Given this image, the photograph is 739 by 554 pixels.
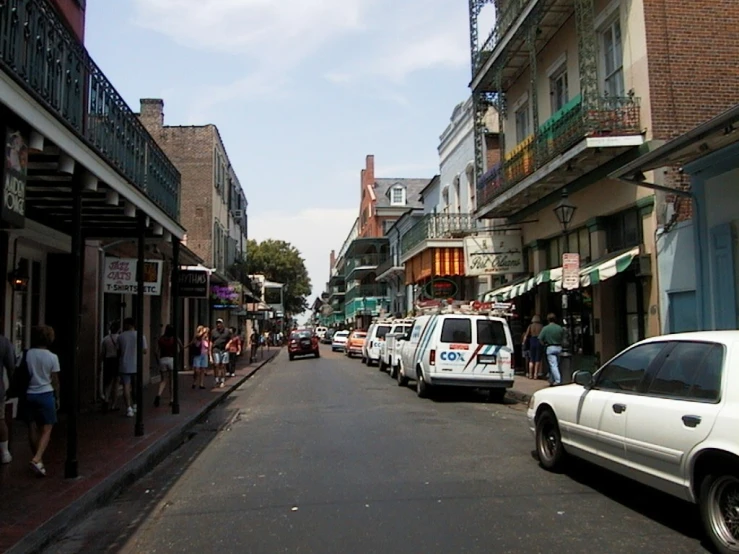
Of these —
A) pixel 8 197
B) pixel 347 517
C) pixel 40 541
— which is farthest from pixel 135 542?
pixel 8 197

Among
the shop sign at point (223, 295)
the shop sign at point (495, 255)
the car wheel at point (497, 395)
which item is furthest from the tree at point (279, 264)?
the car wheel at point (497, 395)

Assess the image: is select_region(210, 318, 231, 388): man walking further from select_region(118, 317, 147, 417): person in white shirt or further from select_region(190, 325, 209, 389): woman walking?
select_region(118, 317, 147, 417): person in white shirt

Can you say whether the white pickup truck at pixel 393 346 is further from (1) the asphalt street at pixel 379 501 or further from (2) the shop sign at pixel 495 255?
(1) the asphalt street at pixel 379 501

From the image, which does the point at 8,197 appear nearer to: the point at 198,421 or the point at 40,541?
the point at 40,541

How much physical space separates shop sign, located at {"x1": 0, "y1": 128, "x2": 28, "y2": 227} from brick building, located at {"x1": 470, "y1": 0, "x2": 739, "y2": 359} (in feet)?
40.8

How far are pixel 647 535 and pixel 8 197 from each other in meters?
5.78

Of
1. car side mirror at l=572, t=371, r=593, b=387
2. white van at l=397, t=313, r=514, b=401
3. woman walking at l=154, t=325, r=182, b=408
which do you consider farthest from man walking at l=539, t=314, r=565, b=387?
car side mirror at l=572, t=371, r=593, b=387

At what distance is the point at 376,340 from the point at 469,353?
1562 centimetres

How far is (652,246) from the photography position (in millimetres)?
15211

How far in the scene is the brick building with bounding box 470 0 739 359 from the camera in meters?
15.4

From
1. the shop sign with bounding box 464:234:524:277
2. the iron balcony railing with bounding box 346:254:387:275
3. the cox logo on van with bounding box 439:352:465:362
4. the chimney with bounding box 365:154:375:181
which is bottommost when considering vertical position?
the cox logo on van with bounding box 439:352:465:362

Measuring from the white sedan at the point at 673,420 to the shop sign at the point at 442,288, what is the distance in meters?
22.2

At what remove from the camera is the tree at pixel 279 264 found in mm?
72875

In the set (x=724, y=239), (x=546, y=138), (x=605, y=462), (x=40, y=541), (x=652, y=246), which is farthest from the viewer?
(x=546, y=138)
